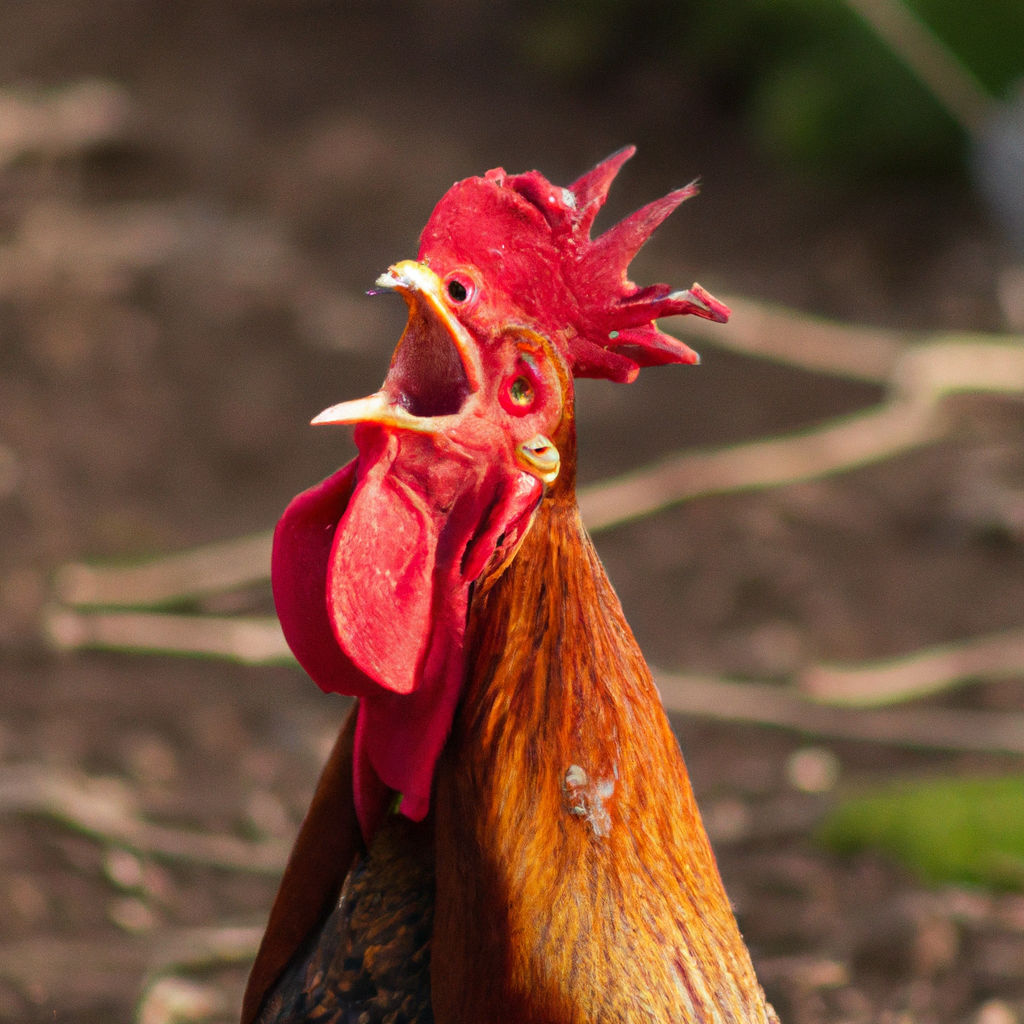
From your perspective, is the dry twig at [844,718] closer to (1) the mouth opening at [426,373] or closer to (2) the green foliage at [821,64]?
(1) the mouth opening at [426,373]

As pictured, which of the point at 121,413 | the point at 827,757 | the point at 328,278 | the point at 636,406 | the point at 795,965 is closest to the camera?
the point at 795,965

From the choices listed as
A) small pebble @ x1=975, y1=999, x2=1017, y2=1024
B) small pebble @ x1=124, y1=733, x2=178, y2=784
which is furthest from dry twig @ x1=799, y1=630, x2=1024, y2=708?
small pebble @ x1=124, y1=733, x2=178, y2=784

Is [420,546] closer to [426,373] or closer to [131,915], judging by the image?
[426,373]

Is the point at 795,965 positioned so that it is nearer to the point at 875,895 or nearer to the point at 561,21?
the point at 875,895

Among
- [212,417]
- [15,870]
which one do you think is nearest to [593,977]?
[15,870]

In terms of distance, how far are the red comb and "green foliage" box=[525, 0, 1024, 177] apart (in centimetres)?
661

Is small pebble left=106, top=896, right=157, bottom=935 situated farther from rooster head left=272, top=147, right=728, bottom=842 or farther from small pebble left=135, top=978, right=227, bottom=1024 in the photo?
rooster head left=272, top=147, right=728, bottom=842

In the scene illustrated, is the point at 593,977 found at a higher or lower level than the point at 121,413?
lower

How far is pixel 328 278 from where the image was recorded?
702 centimetres

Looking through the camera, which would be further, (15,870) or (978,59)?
(978,59)

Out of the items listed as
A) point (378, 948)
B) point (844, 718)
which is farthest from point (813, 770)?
point (378, 948)

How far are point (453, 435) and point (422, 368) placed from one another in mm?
111

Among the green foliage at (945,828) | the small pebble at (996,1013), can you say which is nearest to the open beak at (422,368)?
the small pebble at (996,1013)

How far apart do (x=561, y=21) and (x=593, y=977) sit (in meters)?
8.71
